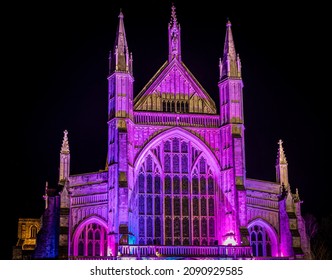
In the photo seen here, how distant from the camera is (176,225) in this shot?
48.6m

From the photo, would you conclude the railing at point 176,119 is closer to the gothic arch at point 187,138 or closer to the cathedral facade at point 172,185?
the cathedral facade at point 172,185

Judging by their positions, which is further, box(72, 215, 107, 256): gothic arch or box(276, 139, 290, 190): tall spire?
box(276, 139, 290, 190): tall spire

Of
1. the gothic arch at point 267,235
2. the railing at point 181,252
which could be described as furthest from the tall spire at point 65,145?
the gothic arch at point 267,235

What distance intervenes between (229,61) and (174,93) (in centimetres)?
472

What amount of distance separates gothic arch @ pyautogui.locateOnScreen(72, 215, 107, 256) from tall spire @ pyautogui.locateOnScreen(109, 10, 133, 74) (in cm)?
1083

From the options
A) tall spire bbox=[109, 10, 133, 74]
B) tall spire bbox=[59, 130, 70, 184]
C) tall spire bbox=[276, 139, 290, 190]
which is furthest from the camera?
tall spire bbox=[276, 139, 290, 190]

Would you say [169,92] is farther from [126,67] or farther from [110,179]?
[110,179]

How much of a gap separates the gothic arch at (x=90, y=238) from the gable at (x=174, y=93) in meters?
9.09

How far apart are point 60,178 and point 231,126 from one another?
12765 millimetres

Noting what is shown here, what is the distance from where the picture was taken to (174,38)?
174 ft

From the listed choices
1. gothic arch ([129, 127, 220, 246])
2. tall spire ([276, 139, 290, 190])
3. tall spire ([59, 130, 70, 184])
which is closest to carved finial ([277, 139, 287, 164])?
tall spire ([276, 139, 290, 190])

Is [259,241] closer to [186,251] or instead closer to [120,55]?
[186,251]

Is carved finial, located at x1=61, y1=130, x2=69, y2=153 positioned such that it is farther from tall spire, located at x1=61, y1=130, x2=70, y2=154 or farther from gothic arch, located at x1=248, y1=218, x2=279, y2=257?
gothic arch, located at x1=248, y1=218, x2=279, y2=257

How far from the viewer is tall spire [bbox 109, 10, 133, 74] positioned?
162 ft
